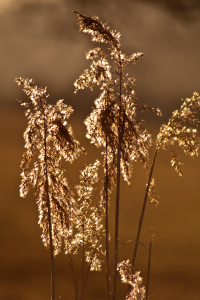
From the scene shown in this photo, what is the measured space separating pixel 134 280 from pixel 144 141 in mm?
1645

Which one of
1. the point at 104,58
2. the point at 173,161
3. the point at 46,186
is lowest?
the point at 46,186

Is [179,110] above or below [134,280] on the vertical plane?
above

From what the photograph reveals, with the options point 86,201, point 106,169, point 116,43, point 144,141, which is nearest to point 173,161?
point 144,141

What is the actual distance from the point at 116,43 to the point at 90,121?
0.98 meters

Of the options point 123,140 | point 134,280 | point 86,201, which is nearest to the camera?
point 134,280

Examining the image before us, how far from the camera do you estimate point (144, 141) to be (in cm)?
483

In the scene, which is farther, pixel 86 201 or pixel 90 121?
pixel 86 201

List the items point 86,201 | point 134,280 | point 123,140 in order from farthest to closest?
point 86,201, point 123,140, point 134,280

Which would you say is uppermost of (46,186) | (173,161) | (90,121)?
(90,121)

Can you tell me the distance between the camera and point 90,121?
4797 millimetres

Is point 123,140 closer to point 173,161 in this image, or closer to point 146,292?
point 173,161

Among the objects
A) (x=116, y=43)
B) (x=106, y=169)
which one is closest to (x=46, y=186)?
(x=106, y=169)

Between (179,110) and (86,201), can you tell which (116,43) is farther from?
(86,201)

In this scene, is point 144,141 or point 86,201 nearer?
point 144,141
